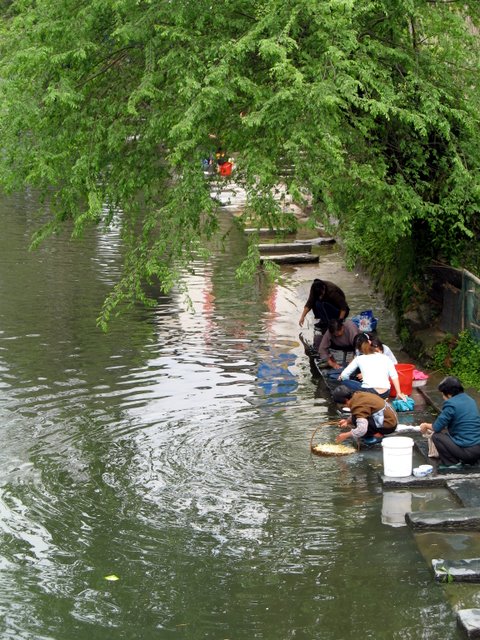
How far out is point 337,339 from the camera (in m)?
15.2

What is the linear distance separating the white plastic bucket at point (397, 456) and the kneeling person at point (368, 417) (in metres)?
1.04

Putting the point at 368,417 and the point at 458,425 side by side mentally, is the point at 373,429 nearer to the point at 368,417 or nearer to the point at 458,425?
the point at 368,417

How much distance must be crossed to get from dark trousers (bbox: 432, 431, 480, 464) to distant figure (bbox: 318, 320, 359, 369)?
4.03 metres

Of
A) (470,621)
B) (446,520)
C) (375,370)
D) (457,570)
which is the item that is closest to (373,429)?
(375,370)

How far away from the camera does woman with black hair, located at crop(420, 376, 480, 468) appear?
1075cm

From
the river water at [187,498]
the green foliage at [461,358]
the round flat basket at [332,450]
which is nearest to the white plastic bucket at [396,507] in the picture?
the river water at [187,498]

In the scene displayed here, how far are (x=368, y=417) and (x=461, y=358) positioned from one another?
10.8 feet

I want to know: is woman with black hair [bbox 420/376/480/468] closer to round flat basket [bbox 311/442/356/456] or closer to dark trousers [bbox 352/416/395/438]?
dark trousers [bbox 352/416/395/438]

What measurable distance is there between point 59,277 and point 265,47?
40.6ft

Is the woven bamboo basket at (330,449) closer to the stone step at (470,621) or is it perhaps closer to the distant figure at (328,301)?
the distant figure at (328,301)

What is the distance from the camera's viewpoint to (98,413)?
13.7 metres

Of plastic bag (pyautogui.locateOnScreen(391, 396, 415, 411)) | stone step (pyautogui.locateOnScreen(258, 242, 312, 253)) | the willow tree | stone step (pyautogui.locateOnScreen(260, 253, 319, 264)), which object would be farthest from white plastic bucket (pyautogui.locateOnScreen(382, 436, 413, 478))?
stone step (pyautogui.locateOnScreen(258, 242, 312, 253))

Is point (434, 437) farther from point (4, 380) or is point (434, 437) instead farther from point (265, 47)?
point (4, 380)

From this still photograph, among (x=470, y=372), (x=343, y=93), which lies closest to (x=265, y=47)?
(x=343, y=93)
